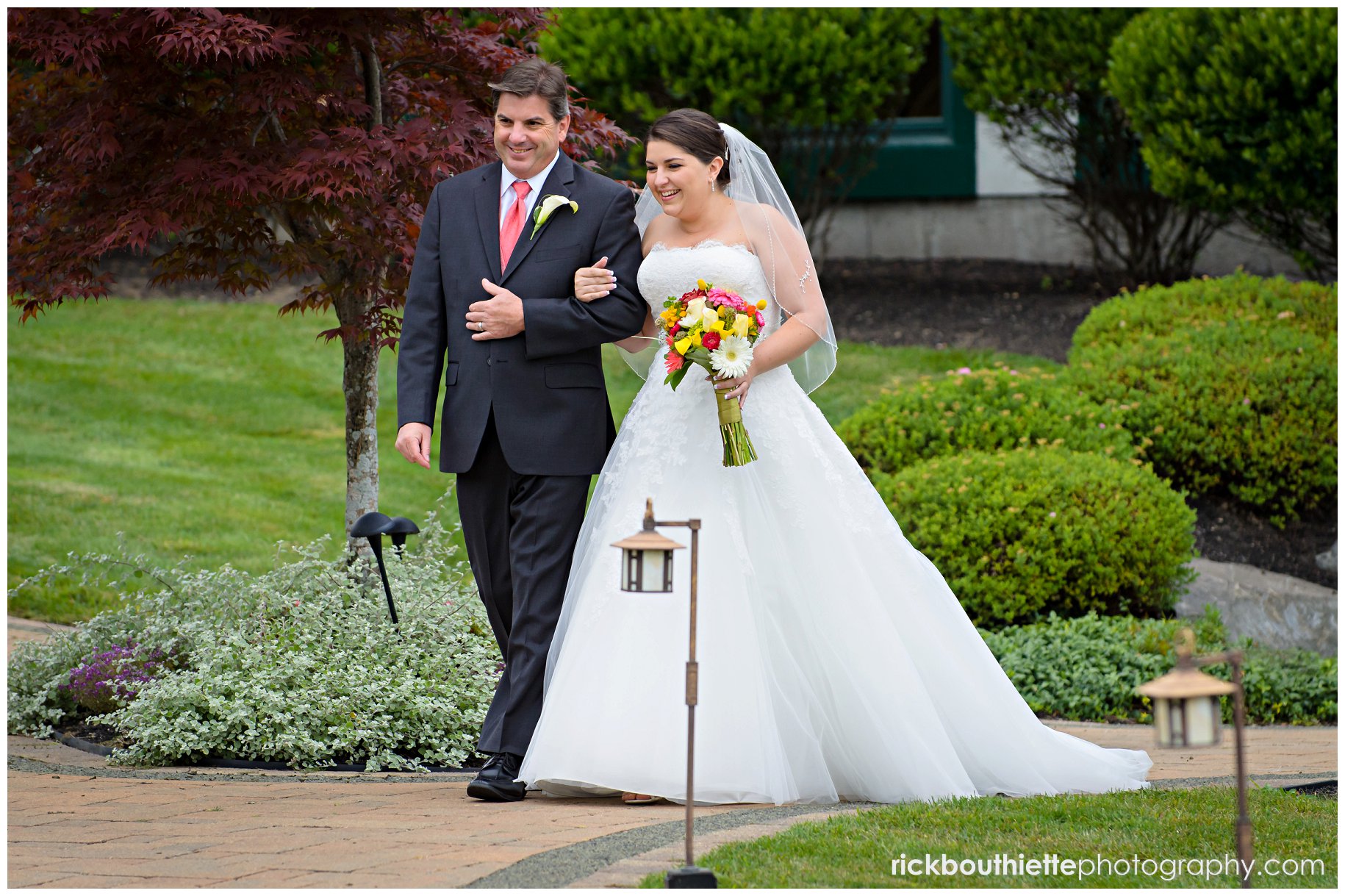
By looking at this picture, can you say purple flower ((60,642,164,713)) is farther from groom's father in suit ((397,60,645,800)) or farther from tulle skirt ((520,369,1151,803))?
tulle skirt ((520,369,1151,803))

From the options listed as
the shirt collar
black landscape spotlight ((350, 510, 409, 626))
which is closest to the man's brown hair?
the shirt collar

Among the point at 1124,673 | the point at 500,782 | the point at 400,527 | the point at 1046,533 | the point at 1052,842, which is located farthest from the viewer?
the point at 1046,533

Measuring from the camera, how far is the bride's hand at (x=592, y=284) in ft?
14.6

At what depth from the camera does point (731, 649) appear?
4.32 metres

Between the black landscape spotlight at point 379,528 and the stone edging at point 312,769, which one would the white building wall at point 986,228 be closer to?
the black landscape spotlight at point 379,528

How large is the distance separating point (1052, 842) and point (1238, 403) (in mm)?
5843

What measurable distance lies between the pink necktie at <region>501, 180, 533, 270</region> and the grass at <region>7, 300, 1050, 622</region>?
Answer: 4308mm

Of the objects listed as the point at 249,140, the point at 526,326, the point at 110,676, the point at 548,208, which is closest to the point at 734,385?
the point at 526,326

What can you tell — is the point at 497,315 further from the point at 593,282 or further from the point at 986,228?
the point at 986,228

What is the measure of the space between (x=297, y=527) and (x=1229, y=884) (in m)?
6.94

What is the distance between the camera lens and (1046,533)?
7375mm

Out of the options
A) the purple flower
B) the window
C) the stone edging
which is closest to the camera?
the stone edging

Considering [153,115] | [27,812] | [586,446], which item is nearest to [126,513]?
[153,115]

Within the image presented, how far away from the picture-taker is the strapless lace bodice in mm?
4535
